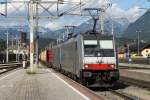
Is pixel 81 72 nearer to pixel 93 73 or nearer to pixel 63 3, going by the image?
pixel 93 73

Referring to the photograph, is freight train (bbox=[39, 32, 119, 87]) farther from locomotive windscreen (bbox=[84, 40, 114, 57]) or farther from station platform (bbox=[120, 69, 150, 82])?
station platform (bbox=[120, 69, 150, 82])

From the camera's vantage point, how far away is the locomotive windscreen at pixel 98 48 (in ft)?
81.8

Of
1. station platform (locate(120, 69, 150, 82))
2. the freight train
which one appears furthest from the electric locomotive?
station platform (locate(120, 69, 150, 82))

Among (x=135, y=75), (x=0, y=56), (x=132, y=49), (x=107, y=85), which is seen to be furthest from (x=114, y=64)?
(x=132, y=49)

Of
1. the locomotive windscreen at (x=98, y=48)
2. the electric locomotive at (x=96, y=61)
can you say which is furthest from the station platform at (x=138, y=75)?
the electric locomotive at (x=96, y=61)

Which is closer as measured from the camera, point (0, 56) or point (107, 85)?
point (107, 85)

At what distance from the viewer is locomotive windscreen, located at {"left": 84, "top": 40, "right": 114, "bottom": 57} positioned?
2492 cm

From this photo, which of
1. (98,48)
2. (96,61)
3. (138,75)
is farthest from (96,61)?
(138,75)

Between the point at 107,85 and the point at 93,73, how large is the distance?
40.2 inches

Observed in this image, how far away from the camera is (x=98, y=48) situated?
2517 cm

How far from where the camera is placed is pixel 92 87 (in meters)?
26.4

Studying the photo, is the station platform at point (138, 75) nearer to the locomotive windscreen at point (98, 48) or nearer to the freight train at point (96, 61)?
the locomotive windscreen at point (98, 48)

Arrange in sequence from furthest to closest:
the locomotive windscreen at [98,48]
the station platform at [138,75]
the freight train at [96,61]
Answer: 1. the station platform at [138,75]
2. the locomotive windscreen at [98,48]
3. the freight train at [96,61]

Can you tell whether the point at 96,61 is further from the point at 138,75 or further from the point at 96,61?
the point at 138,75
